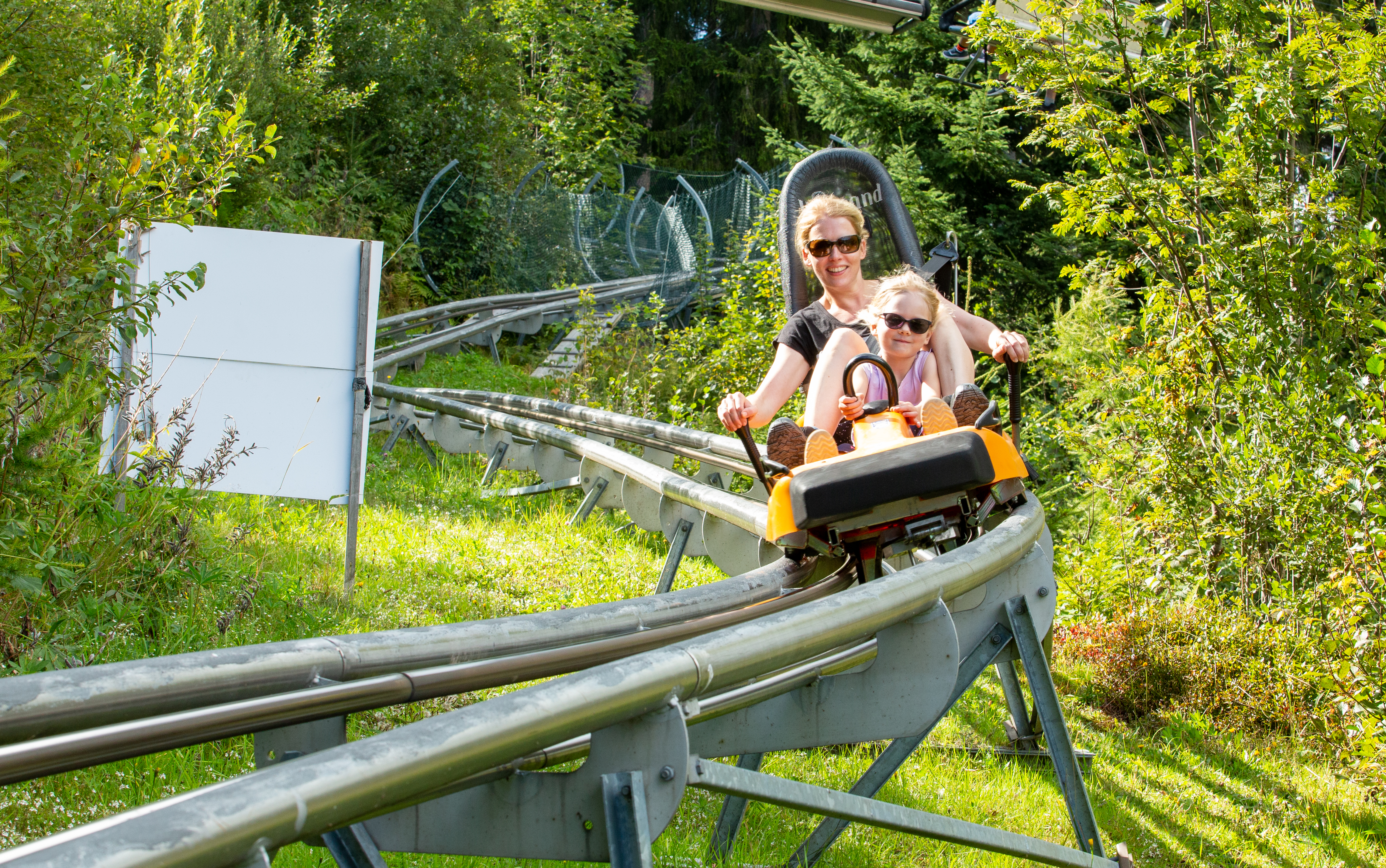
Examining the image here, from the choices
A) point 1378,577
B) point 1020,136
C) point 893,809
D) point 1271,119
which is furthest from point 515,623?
point 1020,136

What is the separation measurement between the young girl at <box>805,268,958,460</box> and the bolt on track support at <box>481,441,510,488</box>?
372cm

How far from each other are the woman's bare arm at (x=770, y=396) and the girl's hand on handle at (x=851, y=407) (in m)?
0.30

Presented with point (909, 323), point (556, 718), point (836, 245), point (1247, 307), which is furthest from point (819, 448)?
point (1247, 307)

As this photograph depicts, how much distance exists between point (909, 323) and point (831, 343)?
0.27 meters

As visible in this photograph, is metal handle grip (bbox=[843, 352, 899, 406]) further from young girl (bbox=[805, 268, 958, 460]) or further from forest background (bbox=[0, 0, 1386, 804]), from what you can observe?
forest background (bbox=[0, 0, 1386, 804])

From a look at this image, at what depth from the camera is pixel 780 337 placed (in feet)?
13.8

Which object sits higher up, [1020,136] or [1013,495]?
[1020,136]

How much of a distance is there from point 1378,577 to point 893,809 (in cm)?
307

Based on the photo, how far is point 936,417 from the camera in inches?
120

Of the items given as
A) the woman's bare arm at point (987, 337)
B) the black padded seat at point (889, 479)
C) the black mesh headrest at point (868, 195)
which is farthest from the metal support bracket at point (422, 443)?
the black padded seat at point (889, 479)

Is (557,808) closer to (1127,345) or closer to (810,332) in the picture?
(810,332)

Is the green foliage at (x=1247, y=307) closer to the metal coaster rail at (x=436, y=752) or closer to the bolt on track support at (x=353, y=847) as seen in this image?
the metal coaster rail at (x=436, y=752)

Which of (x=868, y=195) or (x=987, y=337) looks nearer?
(x=987, y=337)

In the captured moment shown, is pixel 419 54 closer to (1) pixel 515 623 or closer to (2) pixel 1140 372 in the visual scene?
(2) pixel 1140 372
